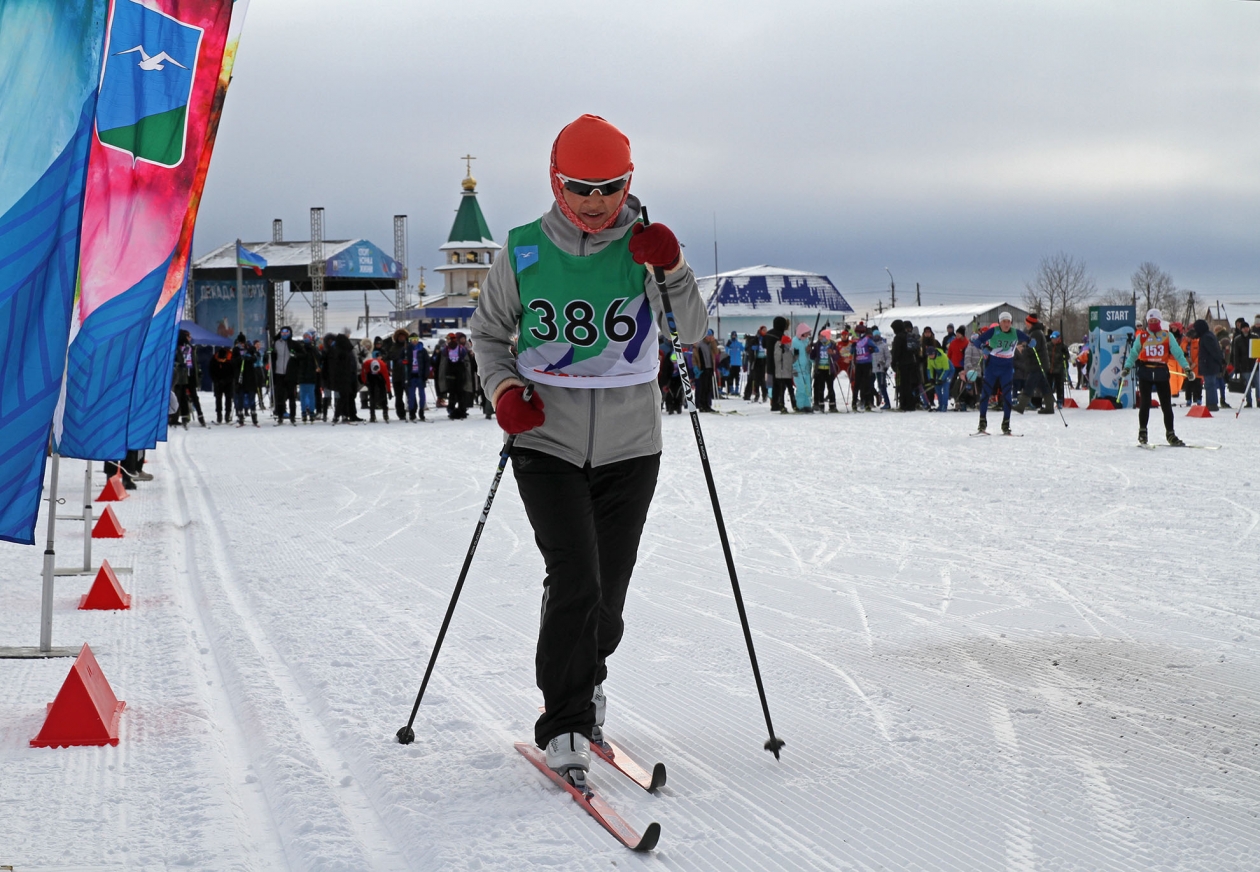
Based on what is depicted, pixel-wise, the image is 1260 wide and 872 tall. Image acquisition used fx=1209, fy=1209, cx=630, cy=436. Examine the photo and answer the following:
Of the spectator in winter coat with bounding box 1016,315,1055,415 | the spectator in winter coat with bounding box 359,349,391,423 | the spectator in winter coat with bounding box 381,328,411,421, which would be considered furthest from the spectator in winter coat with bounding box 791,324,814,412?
the spectator in winter coat with bounding box 359,349,391,423

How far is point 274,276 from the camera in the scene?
47.7 meters

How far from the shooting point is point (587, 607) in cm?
319

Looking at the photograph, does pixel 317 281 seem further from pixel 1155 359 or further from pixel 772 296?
pixel 1155 359

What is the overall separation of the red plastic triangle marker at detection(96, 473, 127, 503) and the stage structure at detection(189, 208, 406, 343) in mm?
34381

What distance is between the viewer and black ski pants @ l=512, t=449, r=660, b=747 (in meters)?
3.19

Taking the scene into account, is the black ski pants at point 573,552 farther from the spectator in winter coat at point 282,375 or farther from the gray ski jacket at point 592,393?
the spectator in winter coat at point 282,375

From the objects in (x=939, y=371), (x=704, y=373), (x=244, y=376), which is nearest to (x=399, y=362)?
(x=244, y=376)

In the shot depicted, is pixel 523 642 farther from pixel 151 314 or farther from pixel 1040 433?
pixel 1040 433

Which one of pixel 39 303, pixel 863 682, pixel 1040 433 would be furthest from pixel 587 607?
pixel 1040 433

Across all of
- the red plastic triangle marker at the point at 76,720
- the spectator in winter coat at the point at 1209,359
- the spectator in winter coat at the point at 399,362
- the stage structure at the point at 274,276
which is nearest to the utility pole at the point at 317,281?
the stage structure at the point at 274,276

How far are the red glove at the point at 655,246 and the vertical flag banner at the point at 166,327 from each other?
12.0ft

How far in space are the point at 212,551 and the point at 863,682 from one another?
4.78 meters

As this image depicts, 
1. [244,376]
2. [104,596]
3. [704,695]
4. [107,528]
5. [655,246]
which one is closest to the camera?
[655,246]

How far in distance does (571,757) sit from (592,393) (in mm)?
967
